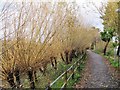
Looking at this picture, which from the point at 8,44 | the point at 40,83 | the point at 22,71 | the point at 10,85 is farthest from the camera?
the point at 40,83

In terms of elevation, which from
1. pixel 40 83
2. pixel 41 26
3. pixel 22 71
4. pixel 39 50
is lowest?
pixel 40 83

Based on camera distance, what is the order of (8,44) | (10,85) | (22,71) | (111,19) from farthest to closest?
(111,19)
(22,71)
(10,85)
(8,44)

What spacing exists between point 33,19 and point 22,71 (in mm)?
2590

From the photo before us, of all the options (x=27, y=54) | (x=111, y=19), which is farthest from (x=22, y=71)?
(x=111, y=19)

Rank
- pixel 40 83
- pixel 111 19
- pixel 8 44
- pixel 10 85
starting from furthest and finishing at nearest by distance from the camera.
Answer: pixel 111 19 < pixel 40 83 < pixel 10 85 < pixel 8 44

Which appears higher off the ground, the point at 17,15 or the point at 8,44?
the point at 17,15

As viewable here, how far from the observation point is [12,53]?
13453 mm

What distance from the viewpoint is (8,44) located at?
478 inches

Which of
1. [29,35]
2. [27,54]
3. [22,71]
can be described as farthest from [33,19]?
[22,71]

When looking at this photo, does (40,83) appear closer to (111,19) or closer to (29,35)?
(29,35)

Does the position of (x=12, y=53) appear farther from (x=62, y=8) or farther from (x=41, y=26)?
(x=62, y=8)

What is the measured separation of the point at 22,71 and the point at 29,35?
184cm

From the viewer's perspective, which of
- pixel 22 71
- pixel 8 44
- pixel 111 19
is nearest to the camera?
pixel 8 44

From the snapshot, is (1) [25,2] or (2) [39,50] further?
(2) [39,50]
